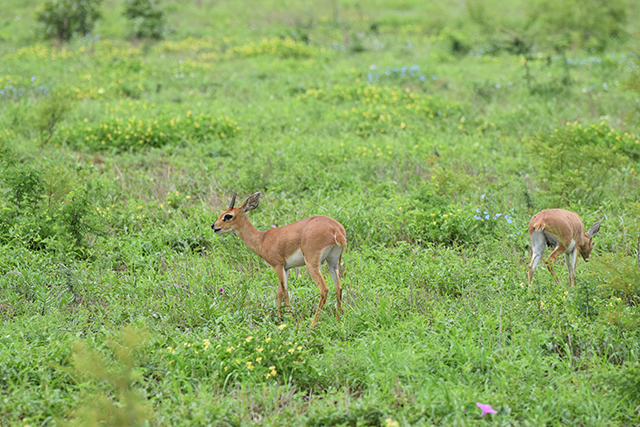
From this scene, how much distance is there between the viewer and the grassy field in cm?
391

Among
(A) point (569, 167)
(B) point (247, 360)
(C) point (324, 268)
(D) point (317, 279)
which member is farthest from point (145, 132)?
(A) point (569, 167)

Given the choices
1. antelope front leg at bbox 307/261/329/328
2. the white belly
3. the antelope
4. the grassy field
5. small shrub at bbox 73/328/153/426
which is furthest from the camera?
the antelope

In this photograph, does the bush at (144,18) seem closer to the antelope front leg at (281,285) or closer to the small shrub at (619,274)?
the antelope front leg at (281,285)

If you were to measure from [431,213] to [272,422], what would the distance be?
3714mm

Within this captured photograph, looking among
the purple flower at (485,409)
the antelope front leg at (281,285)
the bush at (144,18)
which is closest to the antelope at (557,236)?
the purple flower at (485,409)

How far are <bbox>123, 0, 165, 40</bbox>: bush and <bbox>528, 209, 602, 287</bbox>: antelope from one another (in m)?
15.6

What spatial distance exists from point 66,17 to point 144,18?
226cm

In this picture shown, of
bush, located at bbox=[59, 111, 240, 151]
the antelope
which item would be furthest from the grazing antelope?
bush, located at bbox=[59, 111, 240, 151]

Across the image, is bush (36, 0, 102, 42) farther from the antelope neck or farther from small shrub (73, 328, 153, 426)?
small shrub (73, 328, 153, 426)

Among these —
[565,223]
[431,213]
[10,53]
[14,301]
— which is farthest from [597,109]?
[10,53]

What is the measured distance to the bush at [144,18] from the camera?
1773 centimetres

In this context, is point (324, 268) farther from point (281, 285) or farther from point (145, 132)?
point (145, 132)

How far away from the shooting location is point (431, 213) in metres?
6.71

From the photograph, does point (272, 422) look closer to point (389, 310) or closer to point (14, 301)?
point (389, 310)
